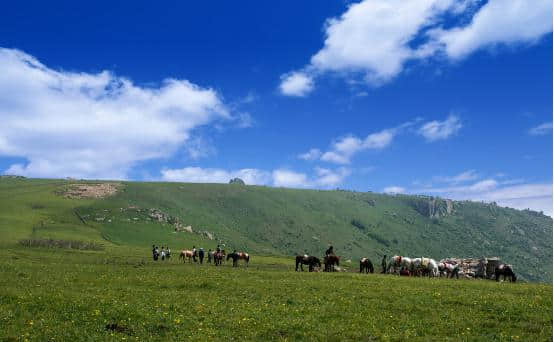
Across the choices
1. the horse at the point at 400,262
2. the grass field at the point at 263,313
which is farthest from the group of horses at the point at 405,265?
the grass field at the point at 263,313

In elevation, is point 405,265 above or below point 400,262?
below

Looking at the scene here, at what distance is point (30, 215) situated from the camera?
15025cm

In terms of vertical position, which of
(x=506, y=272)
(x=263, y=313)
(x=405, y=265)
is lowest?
(x=263, y=313)

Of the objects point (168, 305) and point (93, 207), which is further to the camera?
point (93, 207)

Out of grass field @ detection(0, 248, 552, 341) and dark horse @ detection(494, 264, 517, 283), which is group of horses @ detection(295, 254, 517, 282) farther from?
grass field @ detection(0, 248, 552, 341)

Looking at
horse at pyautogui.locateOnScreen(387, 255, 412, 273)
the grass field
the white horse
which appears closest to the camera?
the grass field

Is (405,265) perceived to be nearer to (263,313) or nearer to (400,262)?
(400,262)

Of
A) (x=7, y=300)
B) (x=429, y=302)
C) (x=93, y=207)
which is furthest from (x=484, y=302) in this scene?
(x=93, y=207)

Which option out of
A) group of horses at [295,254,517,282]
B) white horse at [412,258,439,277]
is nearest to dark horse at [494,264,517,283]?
group of horses at [295,254,517,282]

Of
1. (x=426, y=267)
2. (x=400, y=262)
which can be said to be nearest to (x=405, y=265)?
(x=400, y=262)

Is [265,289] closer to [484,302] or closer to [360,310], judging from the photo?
[360,310]

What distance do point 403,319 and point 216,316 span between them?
10283mm

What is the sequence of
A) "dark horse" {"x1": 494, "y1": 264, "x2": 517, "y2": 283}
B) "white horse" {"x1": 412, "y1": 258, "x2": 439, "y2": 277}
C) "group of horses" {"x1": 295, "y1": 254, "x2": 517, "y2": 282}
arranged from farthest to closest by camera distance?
"white horse" {"x1": 412, "y1": 258, "x2": 439, "y2": 277} < "group of horses" {"x1": 295, "y1": 254, "x2": 517, "y2": 282} < "dark horse" {"x1": 494, "y1": 264, "x2": 517, "y2": 283}

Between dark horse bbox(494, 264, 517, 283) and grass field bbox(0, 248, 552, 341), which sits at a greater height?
dark horse bbox(494, 264, 517, 283)
